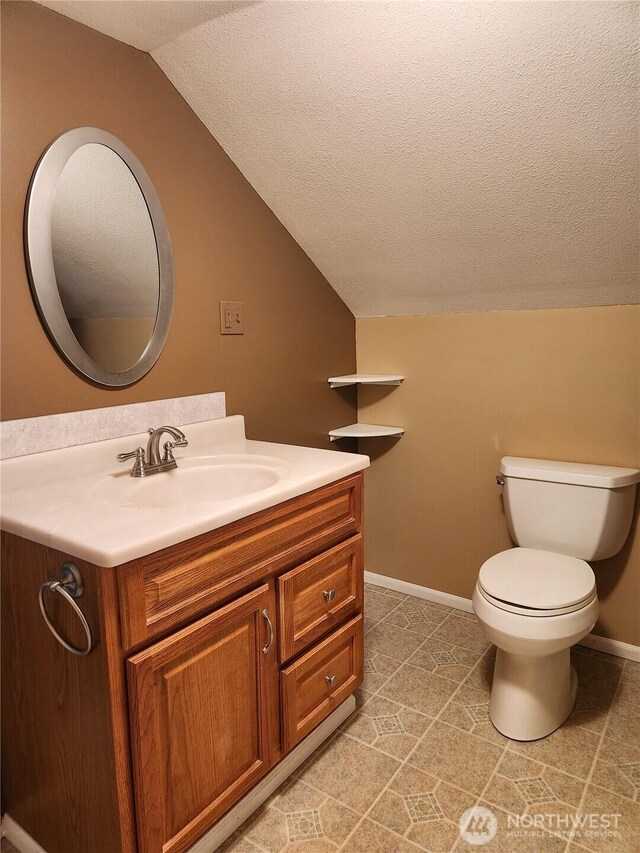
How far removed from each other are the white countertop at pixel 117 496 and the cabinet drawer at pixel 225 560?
4 cm

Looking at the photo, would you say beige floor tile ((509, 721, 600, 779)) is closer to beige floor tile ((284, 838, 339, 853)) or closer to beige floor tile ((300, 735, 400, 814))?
beige floor tile ((300, 735, 400, 814))

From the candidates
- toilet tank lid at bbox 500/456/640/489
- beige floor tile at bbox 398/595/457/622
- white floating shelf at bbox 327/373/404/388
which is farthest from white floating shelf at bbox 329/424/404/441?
beige floor tile at bbox 398/595/457/622

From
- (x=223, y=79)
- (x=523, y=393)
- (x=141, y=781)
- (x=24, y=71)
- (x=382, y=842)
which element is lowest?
(x=382, y=842)

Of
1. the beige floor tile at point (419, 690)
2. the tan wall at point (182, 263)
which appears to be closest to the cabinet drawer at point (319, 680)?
the beige floor tile at point (419, 690)

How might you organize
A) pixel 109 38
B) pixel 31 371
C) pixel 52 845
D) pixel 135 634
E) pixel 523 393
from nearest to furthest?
pixel 135 634 < pixel 52 845 < pixel 31 371 < pixel 109 38 < pixel 523 393

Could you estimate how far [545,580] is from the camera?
5.73 feet

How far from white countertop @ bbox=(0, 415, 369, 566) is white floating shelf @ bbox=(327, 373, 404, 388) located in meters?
0.64

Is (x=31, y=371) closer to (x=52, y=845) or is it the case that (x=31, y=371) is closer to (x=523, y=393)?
(x=52, y=845)

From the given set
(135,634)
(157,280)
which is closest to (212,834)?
(135,634)

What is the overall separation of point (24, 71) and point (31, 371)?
2.26 ft

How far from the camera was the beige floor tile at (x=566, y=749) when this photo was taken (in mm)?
1592

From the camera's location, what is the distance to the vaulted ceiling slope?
1357 mm

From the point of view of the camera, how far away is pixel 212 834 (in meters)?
1.33

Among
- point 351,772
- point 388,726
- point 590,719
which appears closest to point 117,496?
Result: point 351,772
